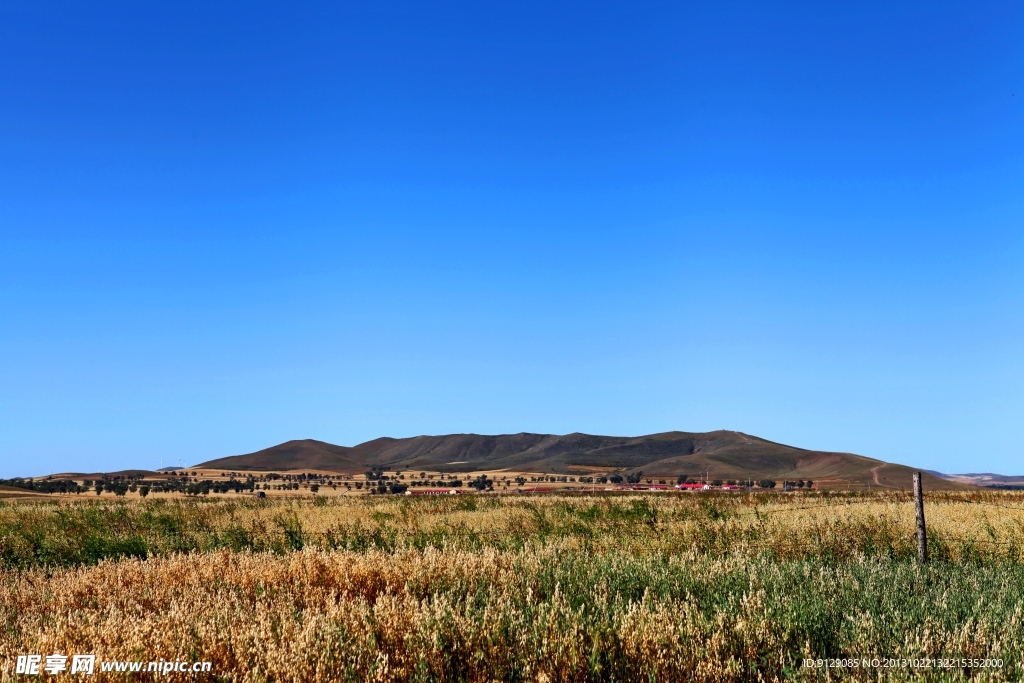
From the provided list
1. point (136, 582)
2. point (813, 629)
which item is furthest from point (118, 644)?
point (813, 629)

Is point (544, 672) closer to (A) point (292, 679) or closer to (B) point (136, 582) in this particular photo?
(A) point (292, 679)

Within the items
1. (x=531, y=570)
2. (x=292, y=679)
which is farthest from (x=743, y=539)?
(x=292, y=679)

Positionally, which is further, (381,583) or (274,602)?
(381,583)

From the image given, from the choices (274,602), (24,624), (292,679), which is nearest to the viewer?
(292,679)

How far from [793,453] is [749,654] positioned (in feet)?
650

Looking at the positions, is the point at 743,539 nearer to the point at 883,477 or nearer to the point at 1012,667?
the point at 1012,667

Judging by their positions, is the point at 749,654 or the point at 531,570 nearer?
the point at 749,654

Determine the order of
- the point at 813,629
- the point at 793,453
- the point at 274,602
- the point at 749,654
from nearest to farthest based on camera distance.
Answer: the point at 749,654 → the point at 813,629 → the point at 274,602 → the point at 793,453

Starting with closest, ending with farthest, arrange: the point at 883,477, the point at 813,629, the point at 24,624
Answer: the point at 813,629 < the point at 24,624 < the point at 883,477

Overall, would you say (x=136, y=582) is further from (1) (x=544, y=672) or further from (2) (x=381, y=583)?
(1) (x=544, y=672)

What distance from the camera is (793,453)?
189750 mm

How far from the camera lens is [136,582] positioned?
8812 mm

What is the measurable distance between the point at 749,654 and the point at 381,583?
3889mm

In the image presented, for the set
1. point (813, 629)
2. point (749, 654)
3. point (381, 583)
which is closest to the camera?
point (749, 654)
